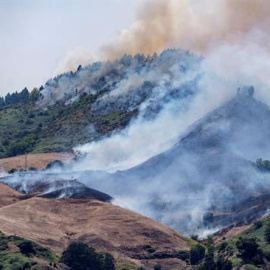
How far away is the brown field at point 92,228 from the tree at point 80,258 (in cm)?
1226

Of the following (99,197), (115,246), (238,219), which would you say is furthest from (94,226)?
(238,219)

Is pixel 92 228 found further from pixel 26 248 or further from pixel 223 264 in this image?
pixel 223 264

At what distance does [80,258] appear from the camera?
138m

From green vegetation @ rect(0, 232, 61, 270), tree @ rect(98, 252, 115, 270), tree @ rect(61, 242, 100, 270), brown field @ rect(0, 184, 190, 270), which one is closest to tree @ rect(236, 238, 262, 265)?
brown field @ rect(0, 184, 190, 270)

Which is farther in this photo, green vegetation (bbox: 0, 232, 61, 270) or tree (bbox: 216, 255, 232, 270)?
tree (bbox: 216, 255, 232, 270)

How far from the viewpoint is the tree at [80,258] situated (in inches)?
5413

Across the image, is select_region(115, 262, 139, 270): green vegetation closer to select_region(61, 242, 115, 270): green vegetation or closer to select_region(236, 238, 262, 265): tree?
select_region(61, 242, 115, 270): green vegetation

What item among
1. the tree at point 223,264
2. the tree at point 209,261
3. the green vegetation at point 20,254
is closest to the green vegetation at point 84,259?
the green vegetation at point 20,254

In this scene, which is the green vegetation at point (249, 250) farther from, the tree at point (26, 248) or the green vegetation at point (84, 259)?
the tree at point (26, 248)

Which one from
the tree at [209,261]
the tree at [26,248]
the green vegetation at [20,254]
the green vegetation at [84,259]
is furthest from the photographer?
the tree at [26,248]

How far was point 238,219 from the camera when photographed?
186500 millimetres

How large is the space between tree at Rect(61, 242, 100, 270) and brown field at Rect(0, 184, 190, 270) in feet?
40.2

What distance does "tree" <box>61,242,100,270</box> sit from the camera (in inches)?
5413

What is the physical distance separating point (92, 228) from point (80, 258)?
29.6 metres
